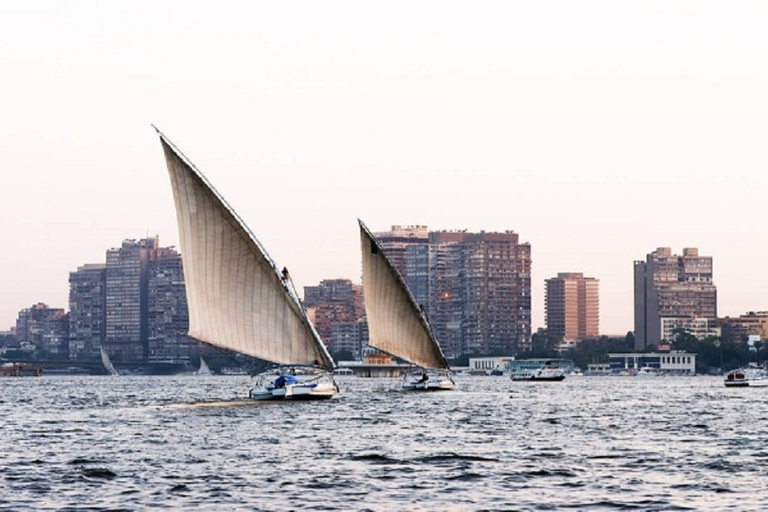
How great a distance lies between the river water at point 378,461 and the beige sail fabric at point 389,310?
92.3ft

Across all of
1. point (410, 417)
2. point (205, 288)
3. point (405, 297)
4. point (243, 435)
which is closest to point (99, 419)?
point (205, 288)

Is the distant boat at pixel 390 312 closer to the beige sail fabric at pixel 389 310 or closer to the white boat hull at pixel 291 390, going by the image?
the beige sail fabric at pixel 389 310

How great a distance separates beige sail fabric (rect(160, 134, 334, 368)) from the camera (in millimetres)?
86312

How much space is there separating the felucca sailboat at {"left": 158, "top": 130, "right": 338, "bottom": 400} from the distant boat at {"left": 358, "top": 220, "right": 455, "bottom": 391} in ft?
88.8

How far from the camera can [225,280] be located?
89125mm

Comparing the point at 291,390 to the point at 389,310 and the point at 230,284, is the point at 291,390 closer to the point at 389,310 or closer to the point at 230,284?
the point at 230,284

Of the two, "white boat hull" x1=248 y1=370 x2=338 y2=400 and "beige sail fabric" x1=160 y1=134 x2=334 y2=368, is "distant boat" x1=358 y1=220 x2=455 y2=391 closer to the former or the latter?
"white boat hull" x1=248 y1=370 x2=338 y2=400

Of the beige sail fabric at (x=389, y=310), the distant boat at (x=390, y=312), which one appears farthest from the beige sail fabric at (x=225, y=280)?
the beige sail fabric at (x=389, y=310)

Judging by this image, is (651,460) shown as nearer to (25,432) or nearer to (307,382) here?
(25,432)

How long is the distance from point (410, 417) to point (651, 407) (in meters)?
30.0

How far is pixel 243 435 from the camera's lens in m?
71.8

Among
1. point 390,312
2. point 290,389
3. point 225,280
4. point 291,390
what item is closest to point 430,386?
point 390,312

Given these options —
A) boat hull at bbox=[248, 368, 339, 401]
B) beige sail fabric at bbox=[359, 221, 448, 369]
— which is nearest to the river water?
boat hull at bbox=[248, 368, 339, 401]

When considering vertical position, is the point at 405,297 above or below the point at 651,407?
above
